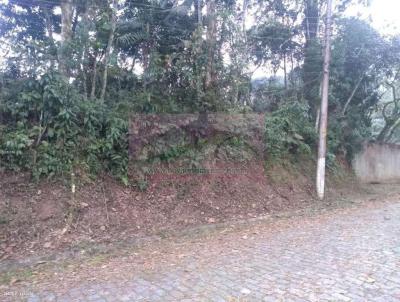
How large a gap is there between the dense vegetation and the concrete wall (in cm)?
121

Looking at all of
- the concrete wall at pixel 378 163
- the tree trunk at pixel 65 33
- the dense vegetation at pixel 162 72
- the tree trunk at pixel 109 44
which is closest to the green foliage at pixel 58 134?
the dense vegetation at pixel 162 72

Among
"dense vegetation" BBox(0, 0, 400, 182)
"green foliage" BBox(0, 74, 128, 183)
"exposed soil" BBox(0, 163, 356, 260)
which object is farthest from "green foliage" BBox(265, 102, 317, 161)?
"green foliage" BBox(0, 74, 128, 183)

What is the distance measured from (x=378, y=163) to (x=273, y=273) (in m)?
14.1

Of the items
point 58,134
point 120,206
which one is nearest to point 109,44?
point 58,134

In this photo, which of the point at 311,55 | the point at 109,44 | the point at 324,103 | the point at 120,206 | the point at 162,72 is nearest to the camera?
the point at 120,206

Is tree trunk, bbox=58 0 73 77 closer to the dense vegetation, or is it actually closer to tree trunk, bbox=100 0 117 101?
the dense vegetation

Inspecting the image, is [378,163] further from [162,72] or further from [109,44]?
[109,44]

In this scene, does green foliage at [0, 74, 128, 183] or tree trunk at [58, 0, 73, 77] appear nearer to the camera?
green foliage at [0, 74, 128, 183]

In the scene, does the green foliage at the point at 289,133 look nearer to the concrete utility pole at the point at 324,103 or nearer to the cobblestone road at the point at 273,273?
the concrete utility pole at the point at 324,103

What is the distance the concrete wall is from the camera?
15.3 m

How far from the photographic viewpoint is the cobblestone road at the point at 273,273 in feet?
12.9

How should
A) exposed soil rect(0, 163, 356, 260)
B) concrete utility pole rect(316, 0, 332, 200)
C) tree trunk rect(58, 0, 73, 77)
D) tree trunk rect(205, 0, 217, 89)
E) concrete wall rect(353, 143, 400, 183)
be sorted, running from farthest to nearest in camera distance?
concrete wall rect(353, 143, 400, 183), concrete utility pole rect(316, 0, 332, 200), tree trunk rect(205, 0, 217, 89), tree trunk rect(58, 0, 73, 77), exposed soil rect(0, 163, 356, 260)

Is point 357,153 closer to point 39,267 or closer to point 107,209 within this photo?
point 107,209

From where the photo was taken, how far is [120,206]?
289 inches
